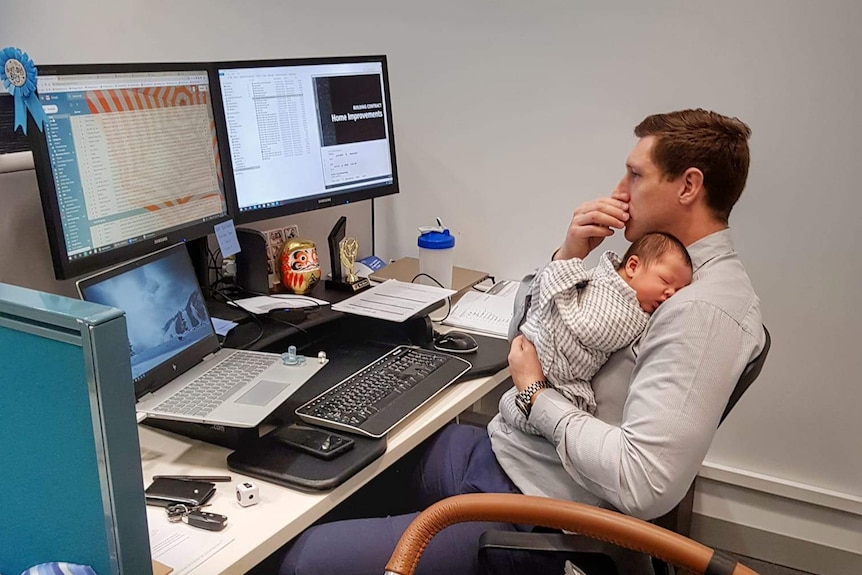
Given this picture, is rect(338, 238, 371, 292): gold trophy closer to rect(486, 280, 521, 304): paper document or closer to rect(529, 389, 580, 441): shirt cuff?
rect(486, 280, 521, 304): paper document

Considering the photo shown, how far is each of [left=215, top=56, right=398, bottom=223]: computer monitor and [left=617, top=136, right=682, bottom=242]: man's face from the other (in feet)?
2.92

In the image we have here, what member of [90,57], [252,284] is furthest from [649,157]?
[90,57]

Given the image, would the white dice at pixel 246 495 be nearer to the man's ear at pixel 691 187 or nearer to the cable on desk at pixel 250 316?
the cable on desk at pixel 250 316

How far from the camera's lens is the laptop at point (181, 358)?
4.50 ft

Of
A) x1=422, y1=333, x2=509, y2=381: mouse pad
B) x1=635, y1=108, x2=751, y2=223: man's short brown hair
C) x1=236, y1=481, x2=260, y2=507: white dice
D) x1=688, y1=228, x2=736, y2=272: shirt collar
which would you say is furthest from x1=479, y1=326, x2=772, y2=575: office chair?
x1=422, y1=333, x2=509, y2=381: mouse pad

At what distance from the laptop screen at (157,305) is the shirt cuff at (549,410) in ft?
2.18

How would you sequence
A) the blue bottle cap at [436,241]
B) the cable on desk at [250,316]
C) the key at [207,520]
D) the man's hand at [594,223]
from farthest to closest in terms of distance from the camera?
the blue bottle cap at [436,241] < the cable on desk at [250,316] < the man's hand at [594,223] < the key at [207,520]

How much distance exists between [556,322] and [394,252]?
1.28m

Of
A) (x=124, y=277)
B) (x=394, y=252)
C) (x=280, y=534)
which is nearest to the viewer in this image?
(x=280, y=534)

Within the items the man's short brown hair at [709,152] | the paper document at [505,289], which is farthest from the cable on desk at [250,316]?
the man's short brown hair at [709,152]

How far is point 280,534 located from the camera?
1.22 m

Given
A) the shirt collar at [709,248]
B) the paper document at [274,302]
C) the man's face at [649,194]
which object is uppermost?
the man's face at [649,194]

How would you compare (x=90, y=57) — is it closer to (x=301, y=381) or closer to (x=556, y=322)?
(x=301, y=381)

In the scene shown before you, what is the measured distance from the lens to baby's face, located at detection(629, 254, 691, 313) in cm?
137
